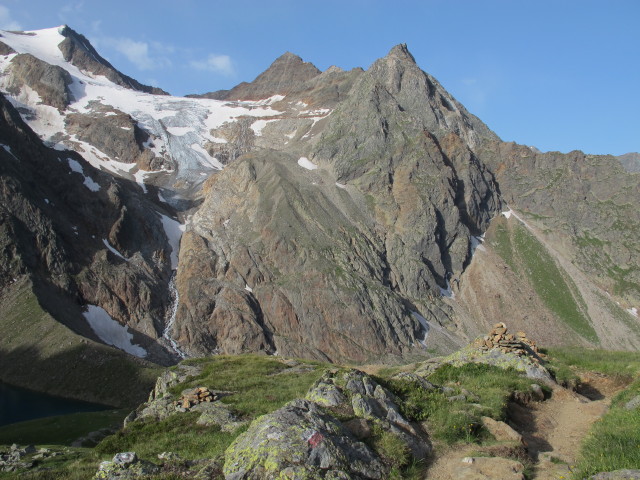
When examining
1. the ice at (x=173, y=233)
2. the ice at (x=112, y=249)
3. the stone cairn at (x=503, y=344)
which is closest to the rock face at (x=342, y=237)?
the ice at (x=173, y=233)

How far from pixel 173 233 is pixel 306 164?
157 ft

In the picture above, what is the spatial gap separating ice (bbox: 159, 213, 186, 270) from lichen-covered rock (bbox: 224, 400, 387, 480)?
126m

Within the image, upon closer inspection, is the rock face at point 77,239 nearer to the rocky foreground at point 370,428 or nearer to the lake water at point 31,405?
the lake water at point 31,405

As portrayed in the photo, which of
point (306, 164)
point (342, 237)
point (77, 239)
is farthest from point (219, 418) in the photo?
point (306, 164)

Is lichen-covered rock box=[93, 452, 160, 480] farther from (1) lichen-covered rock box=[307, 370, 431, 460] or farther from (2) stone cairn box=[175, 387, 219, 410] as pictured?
(2) stone cairn box=[175, 387, 219, 410]

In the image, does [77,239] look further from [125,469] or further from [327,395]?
[125,469]

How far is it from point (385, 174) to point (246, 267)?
57.5 m

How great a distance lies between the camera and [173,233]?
141 meters

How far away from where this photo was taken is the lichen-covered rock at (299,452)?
10.5 metres

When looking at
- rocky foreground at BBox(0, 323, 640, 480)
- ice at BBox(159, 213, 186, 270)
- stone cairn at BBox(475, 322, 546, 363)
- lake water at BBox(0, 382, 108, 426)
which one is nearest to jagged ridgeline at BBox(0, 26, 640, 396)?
ice at BBox(159, 213, 186, 270)

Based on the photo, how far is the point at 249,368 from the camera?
108ft

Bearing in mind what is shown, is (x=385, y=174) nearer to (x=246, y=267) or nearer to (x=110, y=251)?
(x=246, y=267)

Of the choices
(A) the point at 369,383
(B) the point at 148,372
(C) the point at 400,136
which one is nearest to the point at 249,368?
(A) the point at 369,383

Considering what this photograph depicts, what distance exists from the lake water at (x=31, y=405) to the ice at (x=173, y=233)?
59.1 metres
